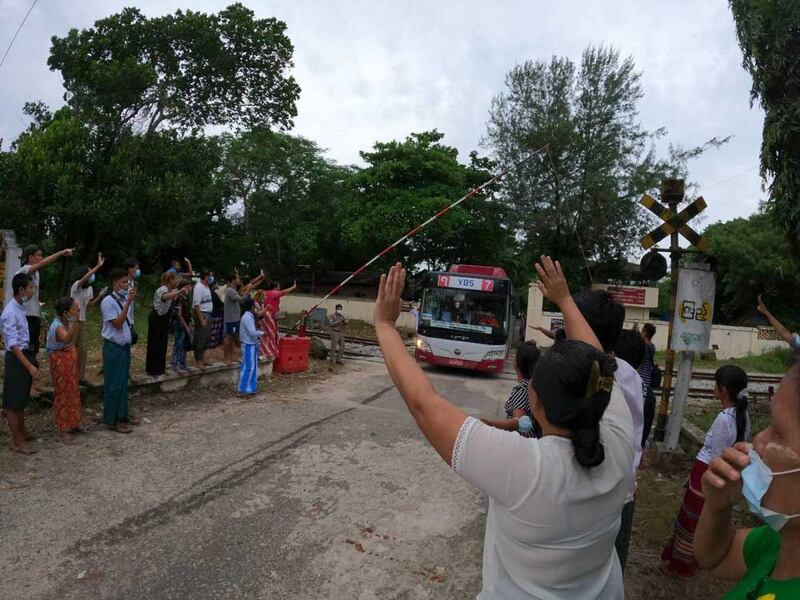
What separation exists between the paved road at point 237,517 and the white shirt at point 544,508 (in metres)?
2.26

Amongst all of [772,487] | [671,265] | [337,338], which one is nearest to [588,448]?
[772,487]

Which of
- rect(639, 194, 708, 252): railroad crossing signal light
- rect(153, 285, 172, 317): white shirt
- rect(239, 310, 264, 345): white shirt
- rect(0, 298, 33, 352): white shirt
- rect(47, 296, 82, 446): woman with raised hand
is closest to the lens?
rect(0, 298, 33, 352): white shirt

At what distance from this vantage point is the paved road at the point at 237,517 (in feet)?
11.9

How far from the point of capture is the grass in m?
19.1

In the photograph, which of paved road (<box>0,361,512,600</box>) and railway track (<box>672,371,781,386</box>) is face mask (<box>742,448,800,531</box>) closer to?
paved road (<box>0,361,512,600</box>)

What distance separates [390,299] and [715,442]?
3.17 m

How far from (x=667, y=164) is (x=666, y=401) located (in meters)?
21.3

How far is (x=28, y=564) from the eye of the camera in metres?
3.65

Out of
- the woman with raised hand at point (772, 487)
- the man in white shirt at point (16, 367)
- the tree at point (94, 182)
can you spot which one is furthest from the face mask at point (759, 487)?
the tree at point (94, 182)

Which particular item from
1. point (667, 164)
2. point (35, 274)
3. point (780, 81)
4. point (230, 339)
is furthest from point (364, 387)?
point (667, 164)

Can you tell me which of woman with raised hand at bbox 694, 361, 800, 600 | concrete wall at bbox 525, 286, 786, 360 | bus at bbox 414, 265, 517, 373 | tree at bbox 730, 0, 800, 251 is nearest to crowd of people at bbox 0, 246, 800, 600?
woman with raised hand at bbox 694, 361, 800, 600

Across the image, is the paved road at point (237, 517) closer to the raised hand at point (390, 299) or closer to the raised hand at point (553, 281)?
the raised hand at point (553, 281)

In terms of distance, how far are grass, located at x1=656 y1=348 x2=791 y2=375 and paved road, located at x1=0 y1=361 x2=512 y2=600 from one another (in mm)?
16876

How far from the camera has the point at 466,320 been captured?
13992 millimetres
